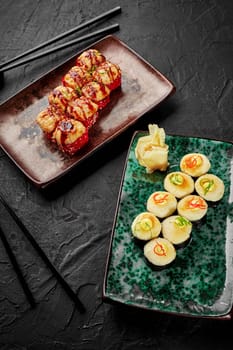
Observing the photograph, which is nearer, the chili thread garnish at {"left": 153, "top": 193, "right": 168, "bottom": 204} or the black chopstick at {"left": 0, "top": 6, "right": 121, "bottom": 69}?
the chili thread garnish at {"left": 153, "top": 193, "right": 168, "bottom": 204}

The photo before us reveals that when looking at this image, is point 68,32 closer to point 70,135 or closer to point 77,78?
point 77,78

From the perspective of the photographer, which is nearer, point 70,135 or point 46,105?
point 70,135

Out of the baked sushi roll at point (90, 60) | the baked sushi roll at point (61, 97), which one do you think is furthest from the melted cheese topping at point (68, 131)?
the baked sushi roll at point (90, 60)

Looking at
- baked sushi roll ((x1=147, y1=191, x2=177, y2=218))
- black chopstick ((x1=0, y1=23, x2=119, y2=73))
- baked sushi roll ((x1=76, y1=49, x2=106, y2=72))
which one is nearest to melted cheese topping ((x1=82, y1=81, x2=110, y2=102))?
baked sushi roll ((x1=76, y1=49, x2=106, y2=72))

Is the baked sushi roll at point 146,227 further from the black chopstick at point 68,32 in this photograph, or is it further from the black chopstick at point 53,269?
the black chopstick at point 68,32

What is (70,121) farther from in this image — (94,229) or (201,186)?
(201,186)

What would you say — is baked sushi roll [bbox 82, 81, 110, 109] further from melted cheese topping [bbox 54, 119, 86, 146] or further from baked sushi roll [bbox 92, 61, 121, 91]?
melted cheese topping [bbox 54, 119, 86, 146]

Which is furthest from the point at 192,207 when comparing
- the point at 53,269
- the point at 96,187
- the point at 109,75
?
the point at 109,75
